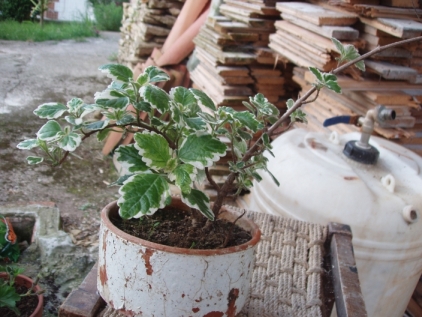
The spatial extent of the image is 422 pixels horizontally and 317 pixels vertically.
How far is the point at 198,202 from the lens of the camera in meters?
0.89

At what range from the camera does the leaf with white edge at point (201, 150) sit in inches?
33.3

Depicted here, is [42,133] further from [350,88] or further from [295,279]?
[350,88]

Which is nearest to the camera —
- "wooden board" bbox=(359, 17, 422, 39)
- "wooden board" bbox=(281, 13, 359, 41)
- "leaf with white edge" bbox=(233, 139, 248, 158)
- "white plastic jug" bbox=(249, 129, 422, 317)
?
"leaf with white edge" bbox=(233, 139, 248, 158)

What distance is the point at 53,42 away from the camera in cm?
777

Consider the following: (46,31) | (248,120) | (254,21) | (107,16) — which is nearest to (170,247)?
(248,120)

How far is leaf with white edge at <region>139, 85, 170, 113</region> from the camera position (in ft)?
2.75

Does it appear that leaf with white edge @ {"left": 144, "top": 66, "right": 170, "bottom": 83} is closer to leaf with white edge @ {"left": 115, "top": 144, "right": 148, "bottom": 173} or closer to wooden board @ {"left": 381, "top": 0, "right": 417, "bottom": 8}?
leaf with white edge @ {"left": 115, "top": 144, "right": 148, "bottom": 173}

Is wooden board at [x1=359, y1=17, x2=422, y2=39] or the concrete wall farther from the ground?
wooden board at [x1=359, y1=17, x2=422, y2=39]

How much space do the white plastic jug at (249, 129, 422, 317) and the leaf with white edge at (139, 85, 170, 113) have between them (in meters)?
1.14

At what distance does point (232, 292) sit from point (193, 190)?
0.21 m

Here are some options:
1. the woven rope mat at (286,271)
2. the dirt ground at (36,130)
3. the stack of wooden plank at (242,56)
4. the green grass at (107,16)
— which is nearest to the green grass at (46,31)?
the dirt ground at (36,130)

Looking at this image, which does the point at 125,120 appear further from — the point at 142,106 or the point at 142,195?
the point at 142,195

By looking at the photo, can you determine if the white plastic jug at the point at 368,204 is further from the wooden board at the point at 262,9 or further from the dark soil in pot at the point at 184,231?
the wooden board at the point at 262,9

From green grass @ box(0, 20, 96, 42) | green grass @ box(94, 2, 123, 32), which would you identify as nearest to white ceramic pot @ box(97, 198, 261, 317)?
green grass @ box(0, 20, 96, 42)
